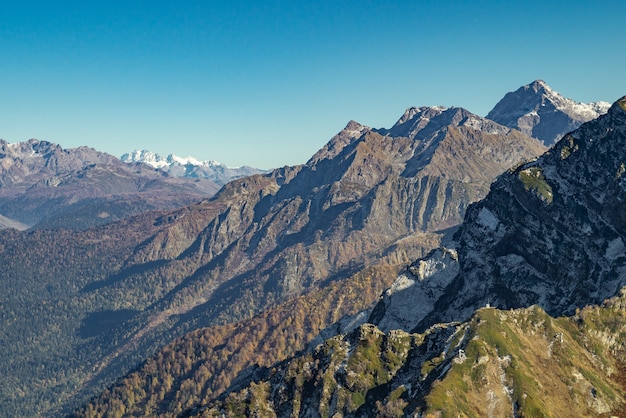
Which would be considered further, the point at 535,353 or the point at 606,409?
the point at 535,353

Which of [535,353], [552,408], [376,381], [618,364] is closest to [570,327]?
[618,364]

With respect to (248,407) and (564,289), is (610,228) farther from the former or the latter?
(248,407)

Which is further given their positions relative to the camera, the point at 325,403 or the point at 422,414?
the point at 325,403

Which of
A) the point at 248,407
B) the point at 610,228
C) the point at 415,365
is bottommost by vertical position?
the point at 248,407

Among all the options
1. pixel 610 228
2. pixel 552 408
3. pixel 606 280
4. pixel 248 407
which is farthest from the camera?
pixel 610 228

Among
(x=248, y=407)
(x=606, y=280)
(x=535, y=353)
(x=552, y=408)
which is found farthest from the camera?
(x=606, y=280)

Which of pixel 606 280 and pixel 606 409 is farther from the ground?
pixel 606 280

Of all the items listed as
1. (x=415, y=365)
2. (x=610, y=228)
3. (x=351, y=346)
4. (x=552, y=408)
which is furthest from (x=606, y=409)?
(x=610, y=228)

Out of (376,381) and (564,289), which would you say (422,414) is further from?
(564,289)

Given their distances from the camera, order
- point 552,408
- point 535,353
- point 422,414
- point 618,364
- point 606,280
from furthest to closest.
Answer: point 606,280 < point 618,364 < point 535,353 < point 552,408 < point 422,414
